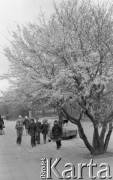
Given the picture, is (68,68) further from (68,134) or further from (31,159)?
(68,134)

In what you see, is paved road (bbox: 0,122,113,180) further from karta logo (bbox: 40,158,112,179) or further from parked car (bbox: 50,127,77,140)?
parked car (bbox: 50,127,77,140)

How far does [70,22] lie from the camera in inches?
645

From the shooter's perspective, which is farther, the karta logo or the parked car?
the parked car

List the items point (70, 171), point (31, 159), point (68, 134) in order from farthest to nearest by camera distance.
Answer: point (68, 134), point (31, 159), point (70, 171)

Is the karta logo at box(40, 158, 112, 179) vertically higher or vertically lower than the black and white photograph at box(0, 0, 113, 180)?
lower

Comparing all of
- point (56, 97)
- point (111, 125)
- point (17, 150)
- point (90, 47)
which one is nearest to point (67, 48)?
point (90, 47)

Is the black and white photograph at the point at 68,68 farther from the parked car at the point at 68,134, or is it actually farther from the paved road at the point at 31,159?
the parked car at the point at 68,134

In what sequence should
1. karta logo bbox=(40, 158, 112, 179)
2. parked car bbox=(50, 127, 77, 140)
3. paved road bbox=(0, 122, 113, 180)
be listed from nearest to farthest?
karta logo bbox=(40, 158, 112, 179) → paved road bbox=(0, 122, 113, 180) → parked car bbox=(50, 127, 77, 140)

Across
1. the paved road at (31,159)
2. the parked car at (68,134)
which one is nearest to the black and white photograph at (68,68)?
the paved road at (31,159)

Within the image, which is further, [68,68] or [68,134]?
[68,134]

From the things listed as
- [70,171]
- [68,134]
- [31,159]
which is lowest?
[70,171]

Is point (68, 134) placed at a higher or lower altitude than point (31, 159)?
higher

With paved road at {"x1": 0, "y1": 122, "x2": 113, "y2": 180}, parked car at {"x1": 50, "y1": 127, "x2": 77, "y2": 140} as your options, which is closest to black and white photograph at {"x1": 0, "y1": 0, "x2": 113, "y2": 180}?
paved road at {"x1": 0, "y1": 122, "x2": 113, "y2": 180}

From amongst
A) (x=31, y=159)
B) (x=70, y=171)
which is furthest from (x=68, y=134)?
(x=70, y=171)
